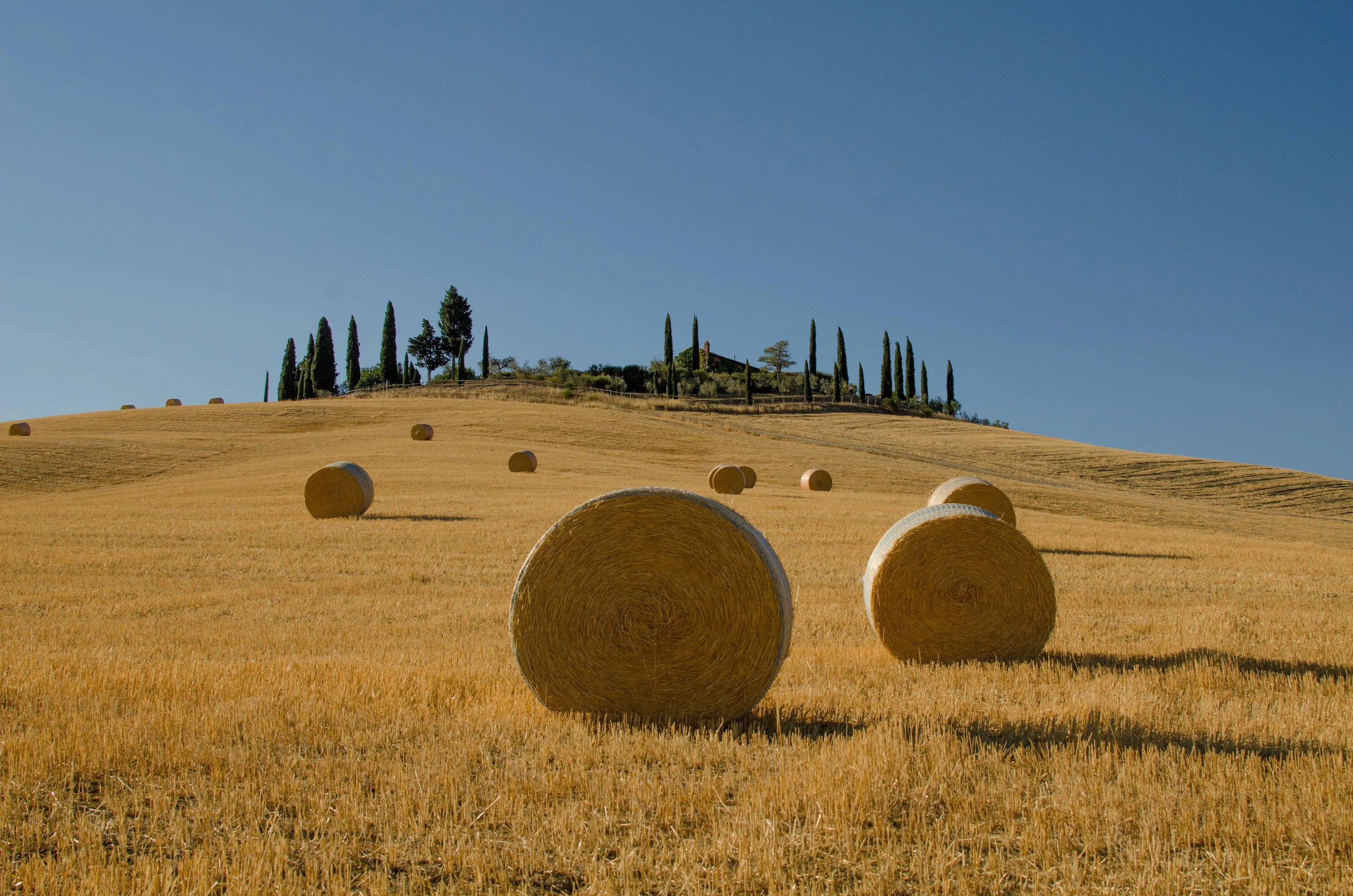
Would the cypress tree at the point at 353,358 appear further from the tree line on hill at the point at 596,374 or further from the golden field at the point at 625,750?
the golden field at the point at 625,750

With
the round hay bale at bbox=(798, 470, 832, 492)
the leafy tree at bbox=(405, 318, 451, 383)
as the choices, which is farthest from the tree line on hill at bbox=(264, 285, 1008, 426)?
the round hay bale at bbox=(798, 470, 832, 492)

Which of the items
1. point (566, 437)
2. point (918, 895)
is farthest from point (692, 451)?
point (918, 895)

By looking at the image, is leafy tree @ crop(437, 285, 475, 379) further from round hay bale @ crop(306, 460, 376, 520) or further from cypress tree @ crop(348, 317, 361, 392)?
round hay bale @ crop(306, 460, 376, 520)

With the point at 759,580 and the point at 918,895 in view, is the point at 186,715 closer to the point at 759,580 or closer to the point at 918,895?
the point at 759,580

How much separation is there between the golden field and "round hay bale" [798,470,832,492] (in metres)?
18.9

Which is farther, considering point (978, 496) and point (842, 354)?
point (842, 354)

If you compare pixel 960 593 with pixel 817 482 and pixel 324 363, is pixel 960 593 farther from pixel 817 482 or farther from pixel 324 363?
Result: pixel 324 363

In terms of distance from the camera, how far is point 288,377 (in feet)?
285

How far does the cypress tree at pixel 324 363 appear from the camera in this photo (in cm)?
8525

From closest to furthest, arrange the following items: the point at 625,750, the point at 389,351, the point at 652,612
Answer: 1. the point at 625,750
2. the point at 652,612
3. the point at 389,351

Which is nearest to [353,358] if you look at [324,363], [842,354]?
[324,363]

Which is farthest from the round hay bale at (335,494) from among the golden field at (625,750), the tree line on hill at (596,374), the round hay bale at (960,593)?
the tree line on hill at (596,374)

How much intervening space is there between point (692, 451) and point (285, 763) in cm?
3867

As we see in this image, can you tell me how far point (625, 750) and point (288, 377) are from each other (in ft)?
299
